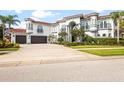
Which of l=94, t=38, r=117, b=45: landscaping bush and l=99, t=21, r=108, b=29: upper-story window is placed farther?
l=99, t=21, r=108, b=29: upper-story window

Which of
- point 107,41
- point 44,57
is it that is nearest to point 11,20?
point 107,41

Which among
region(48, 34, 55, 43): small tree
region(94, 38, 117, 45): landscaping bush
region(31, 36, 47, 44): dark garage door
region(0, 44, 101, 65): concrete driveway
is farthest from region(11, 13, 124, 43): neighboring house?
region(0, 44, 101, 65): concrete driveway

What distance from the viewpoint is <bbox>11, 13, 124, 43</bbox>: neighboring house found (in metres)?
54.8

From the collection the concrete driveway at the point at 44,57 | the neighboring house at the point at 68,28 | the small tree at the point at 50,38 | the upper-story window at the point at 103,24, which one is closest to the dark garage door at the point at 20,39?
the neighboring house at the point at 68,28

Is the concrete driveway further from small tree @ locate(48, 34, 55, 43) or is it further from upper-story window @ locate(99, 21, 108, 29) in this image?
small tree @ locate(48, 34, 55, 43)

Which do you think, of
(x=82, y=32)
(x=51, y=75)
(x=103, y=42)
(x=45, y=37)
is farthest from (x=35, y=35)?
(x=51, y=75)

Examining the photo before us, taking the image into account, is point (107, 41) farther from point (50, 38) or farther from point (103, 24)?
point (50, 38)

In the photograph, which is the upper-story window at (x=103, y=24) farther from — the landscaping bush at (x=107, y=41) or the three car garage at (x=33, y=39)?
the three car garage at (x=33, y=39)

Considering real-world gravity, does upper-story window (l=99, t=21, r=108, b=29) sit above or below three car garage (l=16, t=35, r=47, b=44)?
above

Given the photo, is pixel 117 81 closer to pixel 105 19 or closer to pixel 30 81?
pixel 30 81

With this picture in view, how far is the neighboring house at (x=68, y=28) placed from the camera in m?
54.8

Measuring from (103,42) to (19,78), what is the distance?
1536 inches

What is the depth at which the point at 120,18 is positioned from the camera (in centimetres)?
4812

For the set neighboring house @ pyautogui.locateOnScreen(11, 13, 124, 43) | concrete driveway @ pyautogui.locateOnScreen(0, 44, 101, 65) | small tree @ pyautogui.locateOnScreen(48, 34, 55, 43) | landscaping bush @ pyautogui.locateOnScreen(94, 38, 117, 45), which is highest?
neighboring house @ pyautogui.locateOnScreen(11, 13, 124, 43)
